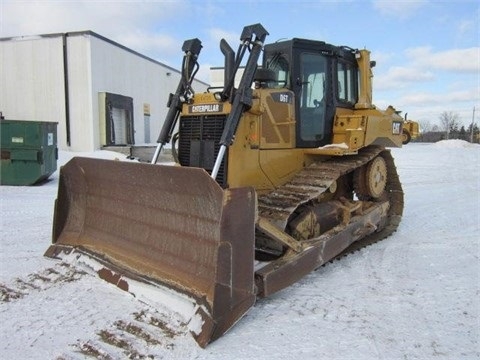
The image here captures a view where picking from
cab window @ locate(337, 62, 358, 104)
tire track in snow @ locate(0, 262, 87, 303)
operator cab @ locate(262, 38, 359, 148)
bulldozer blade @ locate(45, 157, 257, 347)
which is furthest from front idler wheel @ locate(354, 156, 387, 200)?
tire track in snow @ locate(0, 262, 87, 303)

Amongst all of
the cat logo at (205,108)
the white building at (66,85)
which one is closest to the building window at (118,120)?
the white building at (66,85)

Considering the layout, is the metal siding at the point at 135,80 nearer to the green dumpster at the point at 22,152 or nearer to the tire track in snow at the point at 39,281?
the green dumpster at the point at 22,152

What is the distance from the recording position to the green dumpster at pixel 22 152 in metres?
10.6

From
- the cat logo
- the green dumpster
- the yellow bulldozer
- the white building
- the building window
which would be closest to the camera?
the yellow bulldozer

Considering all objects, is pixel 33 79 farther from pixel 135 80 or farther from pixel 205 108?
pixel 205 108

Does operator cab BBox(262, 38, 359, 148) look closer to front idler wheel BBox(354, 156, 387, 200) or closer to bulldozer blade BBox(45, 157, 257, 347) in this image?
front idler wheel BBox(354, 156, 387, 200)

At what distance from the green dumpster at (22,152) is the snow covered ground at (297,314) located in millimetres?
5245

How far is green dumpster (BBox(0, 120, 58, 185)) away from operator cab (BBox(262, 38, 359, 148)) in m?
7.33

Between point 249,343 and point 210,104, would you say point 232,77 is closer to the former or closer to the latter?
point 210,104

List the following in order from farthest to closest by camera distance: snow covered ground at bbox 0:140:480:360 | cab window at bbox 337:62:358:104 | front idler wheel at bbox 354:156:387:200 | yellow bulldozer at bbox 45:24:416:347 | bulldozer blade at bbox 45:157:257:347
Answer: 1. front idler wheel at bbox 354:156:387:200
2. cab window at bbox 337:62:358:104
3. yellow bulldozer at bbox 45:24:416:347
4. bulldozer blade at bbox 45:157:257:347
5. snow covered ground at bbox 0:140:480:360

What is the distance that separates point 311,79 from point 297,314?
3.04m

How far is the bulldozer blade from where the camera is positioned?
10.9ft

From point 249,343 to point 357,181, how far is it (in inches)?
140

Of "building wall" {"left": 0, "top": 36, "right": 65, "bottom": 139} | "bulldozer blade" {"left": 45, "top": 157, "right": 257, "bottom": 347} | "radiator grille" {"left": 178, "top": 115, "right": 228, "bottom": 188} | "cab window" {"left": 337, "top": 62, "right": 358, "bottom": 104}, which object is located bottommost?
"bulldozer blade" {"left": 45, "top": 157, "right": 257, "bottom": 347}
